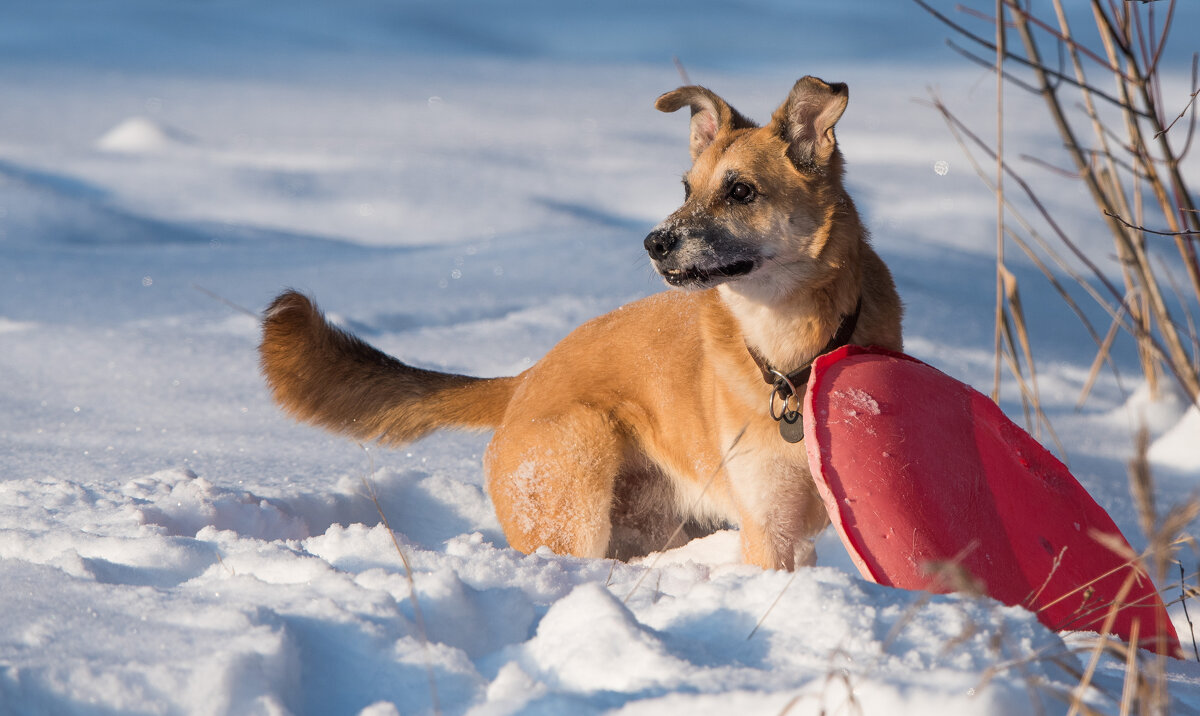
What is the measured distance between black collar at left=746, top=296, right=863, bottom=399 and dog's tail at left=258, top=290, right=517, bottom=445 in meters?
1.08

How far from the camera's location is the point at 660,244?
2.61 metres

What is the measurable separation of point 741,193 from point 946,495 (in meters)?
1.03

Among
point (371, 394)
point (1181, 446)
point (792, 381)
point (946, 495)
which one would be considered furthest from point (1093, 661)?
point (1181, 446)

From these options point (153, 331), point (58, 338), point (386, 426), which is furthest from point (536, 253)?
point (386, 426)

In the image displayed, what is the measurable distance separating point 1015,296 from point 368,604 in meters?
2.60

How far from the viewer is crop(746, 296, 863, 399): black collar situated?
2584 millimetres

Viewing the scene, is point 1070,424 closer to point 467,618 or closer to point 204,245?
point 467,618

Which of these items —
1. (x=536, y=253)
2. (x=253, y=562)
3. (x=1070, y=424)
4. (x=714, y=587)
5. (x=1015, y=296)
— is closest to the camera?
(x=714, y=587)

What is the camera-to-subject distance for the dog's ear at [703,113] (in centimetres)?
302

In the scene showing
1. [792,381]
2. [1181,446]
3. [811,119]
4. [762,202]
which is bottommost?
[1181,446]

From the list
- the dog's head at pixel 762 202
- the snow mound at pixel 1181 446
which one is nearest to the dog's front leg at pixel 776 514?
the dog's head at pixel 762 202

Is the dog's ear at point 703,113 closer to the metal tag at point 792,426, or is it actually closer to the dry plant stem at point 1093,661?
the metal tag at point 792,426

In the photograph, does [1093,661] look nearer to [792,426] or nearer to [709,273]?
[792,426]

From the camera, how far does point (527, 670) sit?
1492mm
